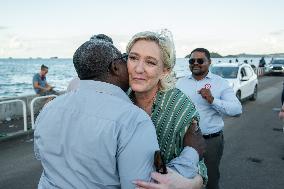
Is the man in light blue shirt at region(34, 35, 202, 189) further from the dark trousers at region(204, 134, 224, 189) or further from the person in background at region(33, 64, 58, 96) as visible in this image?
the person in background at region(33, 64, 58, 96)

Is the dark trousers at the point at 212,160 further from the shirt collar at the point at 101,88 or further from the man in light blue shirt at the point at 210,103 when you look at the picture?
the shirt collar at the point at 101,88

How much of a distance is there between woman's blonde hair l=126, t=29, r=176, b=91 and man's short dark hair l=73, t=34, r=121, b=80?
0.44m

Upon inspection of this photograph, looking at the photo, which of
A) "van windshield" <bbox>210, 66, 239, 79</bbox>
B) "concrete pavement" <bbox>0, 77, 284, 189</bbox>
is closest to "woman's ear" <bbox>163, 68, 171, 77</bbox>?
"concrete pavement" <bbox>0, 77, 284, 189</bbox>

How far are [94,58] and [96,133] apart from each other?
41 centimetres

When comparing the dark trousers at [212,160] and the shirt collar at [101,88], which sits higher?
the shirt collar at [101,88]

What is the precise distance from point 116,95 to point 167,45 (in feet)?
2.16

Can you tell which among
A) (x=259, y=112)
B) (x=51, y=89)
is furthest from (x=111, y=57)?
(x=259, y=112)

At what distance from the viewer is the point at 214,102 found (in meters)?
4.34

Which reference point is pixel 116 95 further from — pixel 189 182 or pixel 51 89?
pixel 51 89

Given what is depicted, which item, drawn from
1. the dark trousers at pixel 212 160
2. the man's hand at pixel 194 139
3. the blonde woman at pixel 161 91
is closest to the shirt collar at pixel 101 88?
the blonde woman at pixel 161 91

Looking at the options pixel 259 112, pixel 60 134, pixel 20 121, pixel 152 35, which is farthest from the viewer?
pixel 259 112

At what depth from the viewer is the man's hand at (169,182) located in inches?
69.9

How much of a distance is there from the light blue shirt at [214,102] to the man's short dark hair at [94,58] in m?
2.58

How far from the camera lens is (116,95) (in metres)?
1.91
